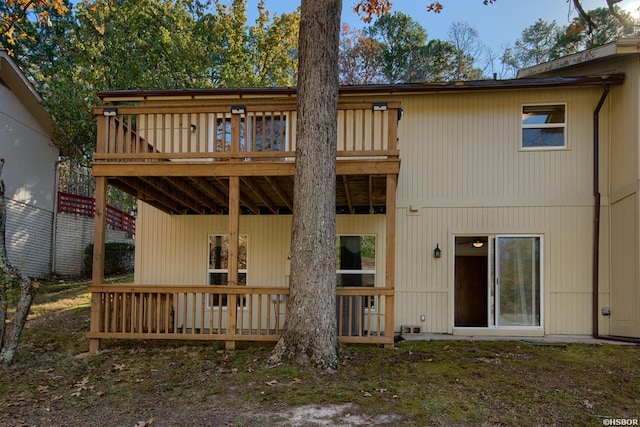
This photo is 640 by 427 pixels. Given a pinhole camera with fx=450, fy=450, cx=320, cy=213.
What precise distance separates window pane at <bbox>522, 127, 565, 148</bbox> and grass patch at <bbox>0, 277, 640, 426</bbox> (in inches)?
150

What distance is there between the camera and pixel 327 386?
516cm

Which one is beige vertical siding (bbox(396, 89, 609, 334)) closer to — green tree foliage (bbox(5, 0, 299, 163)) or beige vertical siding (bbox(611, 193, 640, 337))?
beige vertical siding (bbox(611, 193, 640, 337))

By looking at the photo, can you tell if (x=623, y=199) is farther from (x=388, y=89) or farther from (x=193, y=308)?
(x=193, y=308)

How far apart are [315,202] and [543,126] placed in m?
5.51

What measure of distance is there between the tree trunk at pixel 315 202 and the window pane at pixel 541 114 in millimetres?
4648

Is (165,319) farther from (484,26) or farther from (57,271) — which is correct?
(484,26)

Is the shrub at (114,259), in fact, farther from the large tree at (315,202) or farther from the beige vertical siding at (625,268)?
the beige vertical siding at (625,268)

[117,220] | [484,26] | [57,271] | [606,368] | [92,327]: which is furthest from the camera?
[484,26]

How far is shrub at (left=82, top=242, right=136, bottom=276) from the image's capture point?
15828 millimetres

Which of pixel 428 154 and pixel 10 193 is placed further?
pixel 10 193

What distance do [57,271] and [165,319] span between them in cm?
1030

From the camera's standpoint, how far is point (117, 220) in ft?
60.4

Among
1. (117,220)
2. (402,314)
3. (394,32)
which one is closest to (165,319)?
(402,314)

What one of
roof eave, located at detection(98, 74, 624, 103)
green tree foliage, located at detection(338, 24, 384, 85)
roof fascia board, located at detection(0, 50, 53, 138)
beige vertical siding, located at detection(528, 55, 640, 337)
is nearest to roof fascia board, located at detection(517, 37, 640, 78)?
beige vertical siding, located at detection(528, 55, 640, 337)
